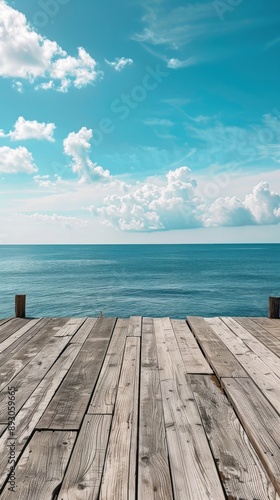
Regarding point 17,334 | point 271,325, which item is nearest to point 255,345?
point 271,325

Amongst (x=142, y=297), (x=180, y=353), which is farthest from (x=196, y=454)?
(x=142, y=297)

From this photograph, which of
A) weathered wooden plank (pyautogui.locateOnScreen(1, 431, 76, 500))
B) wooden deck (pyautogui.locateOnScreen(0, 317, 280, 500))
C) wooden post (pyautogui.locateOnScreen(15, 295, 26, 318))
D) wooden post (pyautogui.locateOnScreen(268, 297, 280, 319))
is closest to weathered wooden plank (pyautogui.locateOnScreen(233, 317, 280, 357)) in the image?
wooden deck (pyautogui.locateOnScreen(0, 317, 280, 500))

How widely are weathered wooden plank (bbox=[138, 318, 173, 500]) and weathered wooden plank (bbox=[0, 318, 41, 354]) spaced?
2276mm

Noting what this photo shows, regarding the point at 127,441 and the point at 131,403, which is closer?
the point at 127,441

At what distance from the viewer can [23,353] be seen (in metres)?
4.76

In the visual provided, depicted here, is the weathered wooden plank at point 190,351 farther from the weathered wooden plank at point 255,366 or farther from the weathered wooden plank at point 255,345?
the weathered wooden plank at point 255,345

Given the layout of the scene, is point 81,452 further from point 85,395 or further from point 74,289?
point 74,289

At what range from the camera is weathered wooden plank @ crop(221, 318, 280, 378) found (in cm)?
437

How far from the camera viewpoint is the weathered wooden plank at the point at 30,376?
3.37 meters

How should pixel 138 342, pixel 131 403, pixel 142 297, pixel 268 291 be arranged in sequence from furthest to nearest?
pixel 268 291, pixel 142 297, pixel 138 342, pixel 131 403

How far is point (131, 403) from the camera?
3.28 m

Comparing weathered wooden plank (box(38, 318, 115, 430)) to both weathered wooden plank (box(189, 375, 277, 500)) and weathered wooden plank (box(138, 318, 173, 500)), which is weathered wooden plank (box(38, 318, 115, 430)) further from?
weathered wooden plank (box(189, 375, 277, 500))

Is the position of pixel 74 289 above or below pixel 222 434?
below

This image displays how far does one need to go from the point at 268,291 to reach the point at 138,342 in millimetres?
46130
